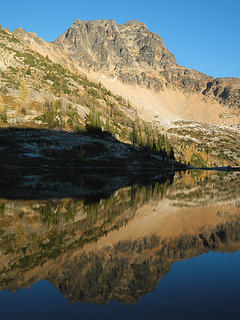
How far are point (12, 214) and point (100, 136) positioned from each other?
401 feet

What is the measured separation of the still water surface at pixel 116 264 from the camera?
365 inches

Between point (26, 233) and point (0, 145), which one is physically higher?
point (0, 145)

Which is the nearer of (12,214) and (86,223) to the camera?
(86,223)

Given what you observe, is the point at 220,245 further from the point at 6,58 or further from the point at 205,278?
the point at 6,58

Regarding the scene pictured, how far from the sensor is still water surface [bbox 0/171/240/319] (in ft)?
30.4

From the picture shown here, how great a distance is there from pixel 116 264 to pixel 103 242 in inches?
140

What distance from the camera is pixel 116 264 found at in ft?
42.8

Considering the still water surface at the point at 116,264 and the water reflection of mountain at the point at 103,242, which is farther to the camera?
the water reflection of mountain at the point at 103,242

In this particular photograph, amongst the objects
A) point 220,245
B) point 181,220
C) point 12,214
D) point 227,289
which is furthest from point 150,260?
point 12,214

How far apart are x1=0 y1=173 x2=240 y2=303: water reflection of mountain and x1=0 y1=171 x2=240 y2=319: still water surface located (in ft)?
0.15

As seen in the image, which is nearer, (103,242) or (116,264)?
(116,264)

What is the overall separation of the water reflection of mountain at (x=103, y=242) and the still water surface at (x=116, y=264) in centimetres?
5

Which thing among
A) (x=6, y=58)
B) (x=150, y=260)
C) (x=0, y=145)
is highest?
(x=6, y=58)

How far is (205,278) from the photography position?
11781 mm
